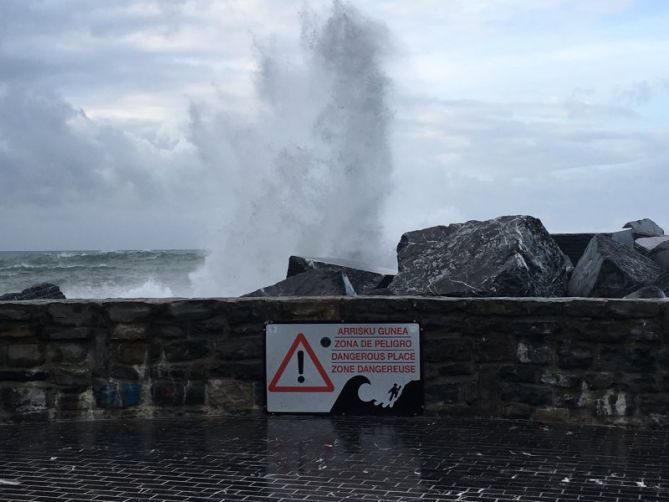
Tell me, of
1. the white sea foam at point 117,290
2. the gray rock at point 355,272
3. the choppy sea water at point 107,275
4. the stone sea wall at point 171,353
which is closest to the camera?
the stone sea wall at point 171,353

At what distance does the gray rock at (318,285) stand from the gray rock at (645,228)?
7408mm

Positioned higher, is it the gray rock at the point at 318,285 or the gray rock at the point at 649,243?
the gray rock at the point at 649,243

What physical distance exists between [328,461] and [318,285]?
4.19m

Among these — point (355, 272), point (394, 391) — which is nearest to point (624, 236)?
point (355, 272)

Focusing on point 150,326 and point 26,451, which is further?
point 150,326

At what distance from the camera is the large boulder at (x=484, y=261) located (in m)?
9.98

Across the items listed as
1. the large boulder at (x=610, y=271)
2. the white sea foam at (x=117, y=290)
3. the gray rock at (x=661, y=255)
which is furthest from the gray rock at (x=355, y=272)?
the white sea foam at (x=117, y=290)

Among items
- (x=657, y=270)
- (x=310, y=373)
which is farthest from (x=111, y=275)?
(x=310, y=373)

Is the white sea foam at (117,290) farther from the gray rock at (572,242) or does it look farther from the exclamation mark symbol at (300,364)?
the exclamation mark symbol at (300,364)

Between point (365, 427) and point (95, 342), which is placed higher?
point (95, 342)

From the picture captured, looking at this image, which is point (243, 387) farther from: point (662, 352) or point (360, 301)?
point (662, 352)

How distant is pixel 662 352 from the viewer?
6.88m

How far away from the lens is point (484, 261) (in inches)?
408

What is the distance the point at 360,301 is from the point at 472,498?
8.03ft
